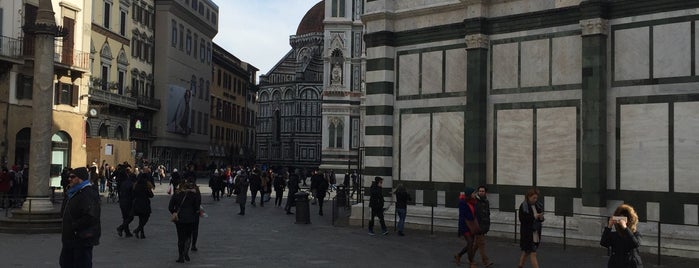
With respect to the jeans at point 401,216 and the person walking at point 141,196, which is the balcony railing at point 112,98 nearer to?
the person walking at point 141,196

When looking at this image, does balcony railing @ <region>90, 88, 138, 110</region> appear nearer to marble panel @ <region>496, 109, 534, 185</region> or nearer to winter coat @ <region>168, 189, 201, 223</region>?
marble panel @ <region>496, 109, 534, 185</region>

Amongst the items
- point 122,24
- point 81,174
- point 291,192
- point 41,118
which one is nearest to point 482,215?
point 81,174

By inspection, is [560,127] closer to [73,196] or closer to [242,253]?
[242,253]

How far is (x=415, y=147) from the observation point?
21141 millimetres

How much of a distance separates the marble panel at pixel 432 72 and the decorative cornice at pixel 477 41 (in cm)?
122

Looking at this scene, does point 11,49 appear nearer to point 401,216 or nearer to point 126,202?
point 126,202

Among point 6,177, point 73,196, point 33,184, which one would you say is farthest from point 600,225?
point 6,177

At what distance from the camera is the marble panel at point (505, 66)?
757 inches

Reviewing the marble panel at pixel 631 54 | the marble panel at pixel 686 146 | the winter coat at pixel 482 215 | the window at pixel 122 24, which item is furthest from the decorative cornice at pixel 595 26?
the window at pixel 122 24

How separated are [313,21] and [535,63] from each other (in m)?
92.8

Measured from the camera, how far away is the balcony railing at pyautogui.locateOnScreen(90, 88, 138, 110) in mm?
47781

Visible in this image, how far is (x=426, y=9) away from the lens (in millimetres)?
21062

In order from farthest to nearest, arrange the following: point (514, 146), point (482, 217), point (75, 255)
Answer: point (514, 146)
point (482, 217)
point (75, 255)

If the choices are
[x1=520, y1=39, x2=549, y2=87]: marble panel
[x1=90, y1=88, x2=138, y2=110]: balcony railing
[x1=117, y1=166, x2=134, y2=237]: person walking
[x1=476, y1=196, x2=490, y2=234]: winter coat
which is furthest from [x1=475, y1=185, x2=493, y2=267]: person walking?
[x1=90, y1=88, x2=138, y2=110]: balcony railing
